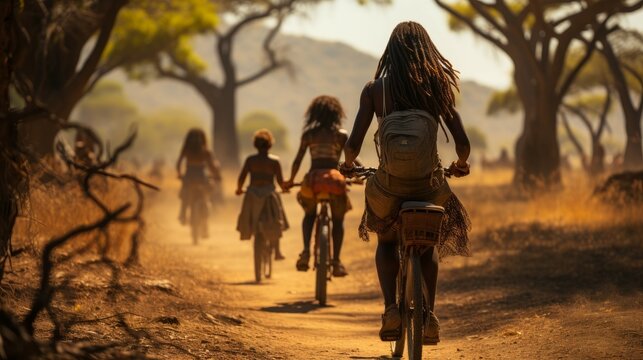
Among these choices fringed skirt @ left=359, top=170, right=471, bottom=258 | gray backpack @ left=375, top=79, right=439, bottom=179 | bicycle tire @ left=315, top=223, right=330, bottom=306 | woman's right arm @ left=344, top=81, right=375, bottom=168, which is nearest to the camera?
gray backpack @ left=375, top=79, right=439, bottom=179

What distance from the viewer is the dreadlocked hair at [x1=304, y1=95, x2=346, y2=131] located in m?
10.2

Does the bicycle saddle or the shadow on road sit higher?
the bicycle saddle

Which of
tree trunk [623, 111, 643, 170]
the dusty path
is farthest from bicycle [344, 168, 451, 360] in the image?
tree trunk [623, 111, 643, 170]

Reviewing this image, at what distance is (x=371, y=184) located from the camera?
20.5 ft

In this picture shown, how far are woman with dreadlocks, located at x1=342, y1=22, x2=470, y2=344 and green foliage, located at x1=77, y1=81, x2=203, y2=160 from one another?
108809 mm

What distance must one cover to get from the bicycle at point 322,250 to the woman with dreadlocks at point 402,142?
11.0ft

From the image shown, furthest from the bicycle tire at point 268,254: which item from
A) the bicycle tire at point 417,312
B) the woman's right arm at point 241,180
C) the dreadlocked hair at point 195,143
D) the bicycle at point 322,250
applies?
the bicycle tire at point 417,312

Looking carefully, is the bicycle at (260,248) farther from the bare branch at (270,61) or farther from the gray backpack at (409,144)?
the bare branch at (270,61)

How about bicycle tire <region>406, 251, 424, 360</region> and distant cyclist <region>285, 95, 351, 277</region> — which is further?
distant cyclist <region>285, 95, 351, 277</region>

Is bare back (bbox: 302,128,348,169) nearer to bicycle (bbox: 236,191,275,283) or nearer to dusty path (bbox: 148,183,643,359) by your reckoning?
dusty path (bbox: 148,183,643,359)

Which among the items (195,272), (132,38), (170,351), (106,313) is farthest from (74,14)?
(132,38)

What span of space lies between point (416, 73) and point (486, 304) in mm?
4230

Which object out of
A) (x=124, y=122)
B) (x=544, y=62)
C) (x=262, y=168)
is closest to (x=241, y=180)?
(x=262, y=168)

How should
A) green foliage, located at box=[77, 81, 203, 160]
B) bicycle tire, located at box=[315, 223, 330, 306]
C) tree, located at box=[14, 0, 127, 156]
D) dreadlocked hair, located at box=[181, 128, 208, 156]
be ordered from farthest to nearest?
green foliage, located at box=[77, 81, 203, 160] → dreadlocked hair, located at box=[181, 128, 208, 156] → tree, located at box=[14, 0, 127, 156] → bicycle tire, located at box=[315, 223, 330, 306]
